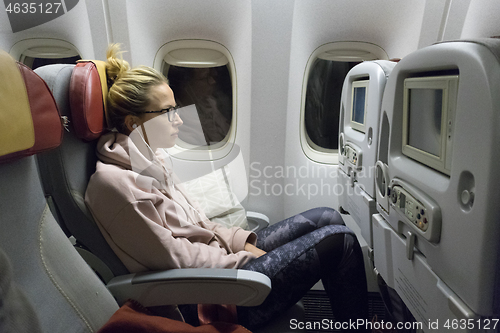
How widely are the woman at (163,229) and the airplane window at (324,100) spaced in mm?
1220

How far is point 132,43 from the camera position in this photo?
2074 millimetres

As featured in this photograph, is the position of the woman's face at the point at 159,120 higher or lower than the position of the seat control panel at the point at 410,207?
higher

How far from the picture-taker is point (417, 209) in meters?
0.84

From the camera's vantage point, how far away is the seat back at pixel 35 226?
61 cm

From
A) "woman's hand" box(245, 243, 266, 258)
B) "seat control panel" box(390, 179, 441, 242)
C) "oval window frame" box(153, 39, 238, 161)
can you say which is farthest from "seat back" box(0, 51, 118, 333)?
"oval window frame" box(153, 39, 238, 161)

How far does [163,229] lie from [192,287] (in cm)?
22

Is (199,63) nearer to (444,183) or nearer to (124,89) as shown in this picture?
(124,89)

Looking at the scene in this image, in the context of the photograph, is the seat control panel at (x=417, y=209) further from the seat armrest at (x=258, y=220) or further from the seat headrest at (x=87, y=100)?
the seat armrest at (x=258, y=220)

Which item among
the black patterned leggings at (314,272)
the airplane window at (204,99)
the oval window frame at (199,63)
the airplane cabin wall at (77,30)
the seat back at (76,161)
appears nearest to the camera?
the seat back at (76,161)

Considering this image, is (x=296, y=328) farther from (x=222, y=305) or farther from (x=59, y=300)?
(x=59, y=300)

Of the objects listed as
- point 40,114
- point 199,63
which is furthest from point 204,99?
point 40,114

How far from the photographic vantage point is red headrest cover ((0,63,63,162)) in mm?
662

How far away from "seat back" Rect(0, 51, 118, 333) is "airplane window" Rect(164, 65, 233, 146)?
165cm

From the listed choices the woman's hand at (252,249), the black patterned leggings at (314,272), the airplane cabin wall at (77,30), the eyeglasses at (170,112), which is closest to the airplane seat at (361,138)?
the black patterned leggings at (314,272)
